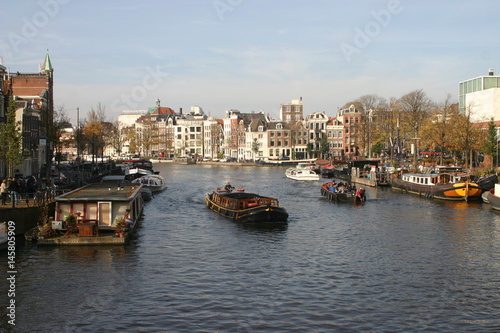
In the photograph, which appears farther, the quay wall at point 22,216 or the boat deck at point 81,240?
the quay wall at point 22,216

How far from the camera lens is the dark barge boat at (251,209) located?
48.5m

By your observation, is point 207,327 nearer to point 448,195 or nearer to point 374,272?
point 374,272

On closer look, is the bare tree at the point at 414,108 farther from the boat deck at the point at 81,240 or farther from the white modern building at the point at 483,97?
the boat deck at the point at 81,240

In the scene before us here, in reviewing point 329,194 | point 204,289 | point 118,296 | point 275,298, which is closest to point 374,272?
point 275,298

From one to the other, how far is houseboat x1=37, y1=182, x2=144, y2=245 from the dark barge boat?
36.0ft

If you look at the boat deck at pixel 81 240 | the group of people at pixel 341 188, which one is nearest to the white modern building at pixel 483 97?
the group of people at pixel 341 188

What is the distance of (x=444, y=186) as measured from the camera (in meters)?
69.1

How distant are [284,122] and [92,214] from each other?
15168cm

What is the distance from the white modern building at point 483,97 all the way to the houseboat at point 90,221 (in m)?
83.5

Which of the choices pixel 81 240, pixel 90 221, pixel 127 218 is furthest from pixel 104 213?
pixel 81 240

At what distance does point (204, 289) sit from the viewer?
2908cm

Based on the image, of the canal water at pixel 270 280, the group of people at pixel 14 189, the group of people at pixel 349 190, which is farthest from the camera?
the group of people at pixel 349 190

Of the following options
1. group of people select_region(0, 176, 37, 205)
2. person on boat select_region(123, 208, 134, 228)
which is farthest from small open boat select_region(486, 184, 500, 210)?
group of people select_region(0, 176, 37, 205)

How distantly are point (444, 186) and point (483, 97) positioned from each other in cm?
5512
